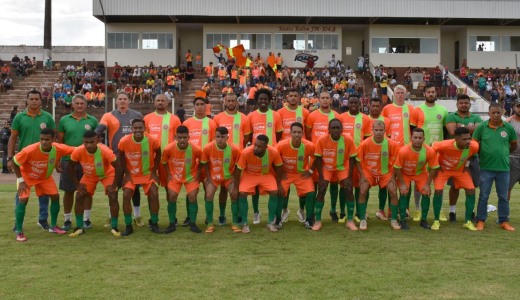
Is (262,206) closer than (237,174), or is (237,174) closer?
(237,174)

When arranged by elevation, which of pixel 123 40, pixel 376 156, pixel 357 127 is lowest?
→ pixel 376 156

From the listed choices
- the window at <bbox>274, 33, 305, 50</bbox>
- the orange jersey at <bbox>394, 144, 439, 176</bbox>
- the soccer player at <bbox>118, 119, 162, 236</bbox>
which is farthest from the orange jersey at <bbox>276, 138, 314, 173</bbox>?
the window at <bbox>274, 33, 305, 50</bbox>

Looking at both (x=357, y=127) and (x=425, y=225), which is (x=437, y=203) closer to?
(x=425, y=225)

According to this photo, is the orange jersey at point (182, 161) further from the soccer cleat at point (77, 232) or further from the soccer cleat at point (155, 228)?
the soccer cleat at point (77, 232)

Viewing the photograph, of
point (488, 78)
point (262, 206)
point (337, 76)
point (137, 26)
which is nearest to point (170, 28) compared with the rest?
point (137, 26)

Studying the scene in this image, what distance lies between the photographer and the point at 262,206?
11.8 meters

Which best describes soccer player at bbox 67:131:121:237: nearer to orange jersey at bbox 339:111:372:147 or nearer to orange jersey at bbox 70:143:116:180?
orange jersey at bbox 70:143:116:180

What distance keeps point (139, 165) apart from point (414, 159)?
4176 millimetres

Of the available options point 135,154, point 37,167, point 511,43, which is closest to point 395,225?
point 135,154

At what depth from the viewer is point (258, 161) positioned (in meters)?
9.05

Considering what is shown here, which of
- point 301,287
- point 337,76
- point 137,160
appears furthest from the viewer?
point 337,76

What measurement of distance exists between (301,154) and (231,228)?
5.18 feet

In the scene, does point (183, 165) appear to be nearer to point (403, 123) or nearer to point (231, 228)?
point (231, 228)

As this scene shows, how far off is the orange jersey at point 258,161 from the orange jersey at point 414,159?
1.84 metres
